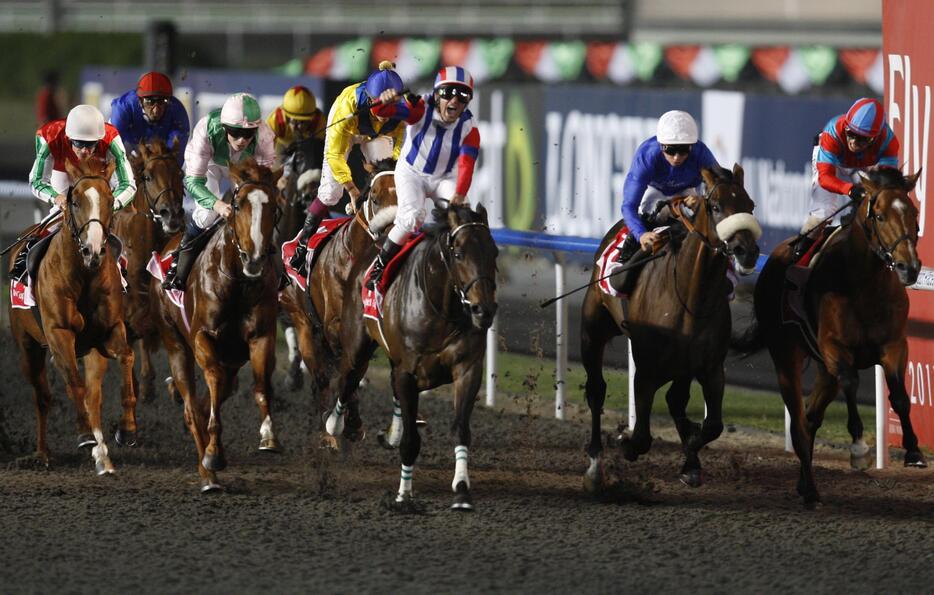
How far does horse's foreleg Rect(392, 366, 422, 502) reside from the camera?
803cm

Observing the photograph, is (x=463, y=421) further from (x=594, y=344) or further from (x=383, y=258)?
(x=594, y=344)

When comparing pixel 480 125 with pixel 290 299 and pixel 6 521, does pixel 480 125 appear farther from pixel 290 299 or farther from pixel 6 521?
pixel 6 521

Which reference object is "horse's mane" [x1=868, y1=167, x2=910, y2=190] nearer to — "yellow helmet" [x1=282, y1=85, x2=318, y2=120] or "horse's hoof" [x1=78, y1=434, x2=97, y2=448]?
"horse's hoof" [x1=78, y1=434, x2=97, y2=448]

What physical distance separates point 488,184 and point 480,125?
649 millimetres

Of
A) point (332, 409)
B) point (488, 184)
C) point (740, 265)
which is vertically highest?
point (488, 184)

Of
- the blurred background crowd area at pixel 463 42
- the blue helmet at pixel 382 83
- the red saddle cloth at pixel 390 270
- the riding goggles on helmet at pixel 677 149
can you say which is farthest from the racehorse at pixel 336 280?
the blurred background crowd area at pixel 463 42

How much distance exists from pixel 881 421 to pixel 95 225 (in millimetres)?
4243

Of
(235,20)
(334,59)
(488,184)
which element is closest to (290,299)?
(488,184)

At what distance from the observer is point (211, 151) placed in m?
9.34

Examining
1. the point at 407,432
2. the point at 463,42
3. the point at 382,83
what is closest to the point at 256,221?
the point at 407,432

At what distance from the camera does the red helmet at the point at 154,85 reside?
34.7ft

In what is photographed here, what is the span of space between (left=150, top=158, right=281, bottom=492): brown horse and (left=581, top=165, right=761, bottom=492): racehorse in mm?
1787

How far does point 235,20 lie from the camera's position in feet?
111

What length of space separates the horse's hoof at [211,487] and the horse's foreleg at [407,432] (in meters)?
0.95
